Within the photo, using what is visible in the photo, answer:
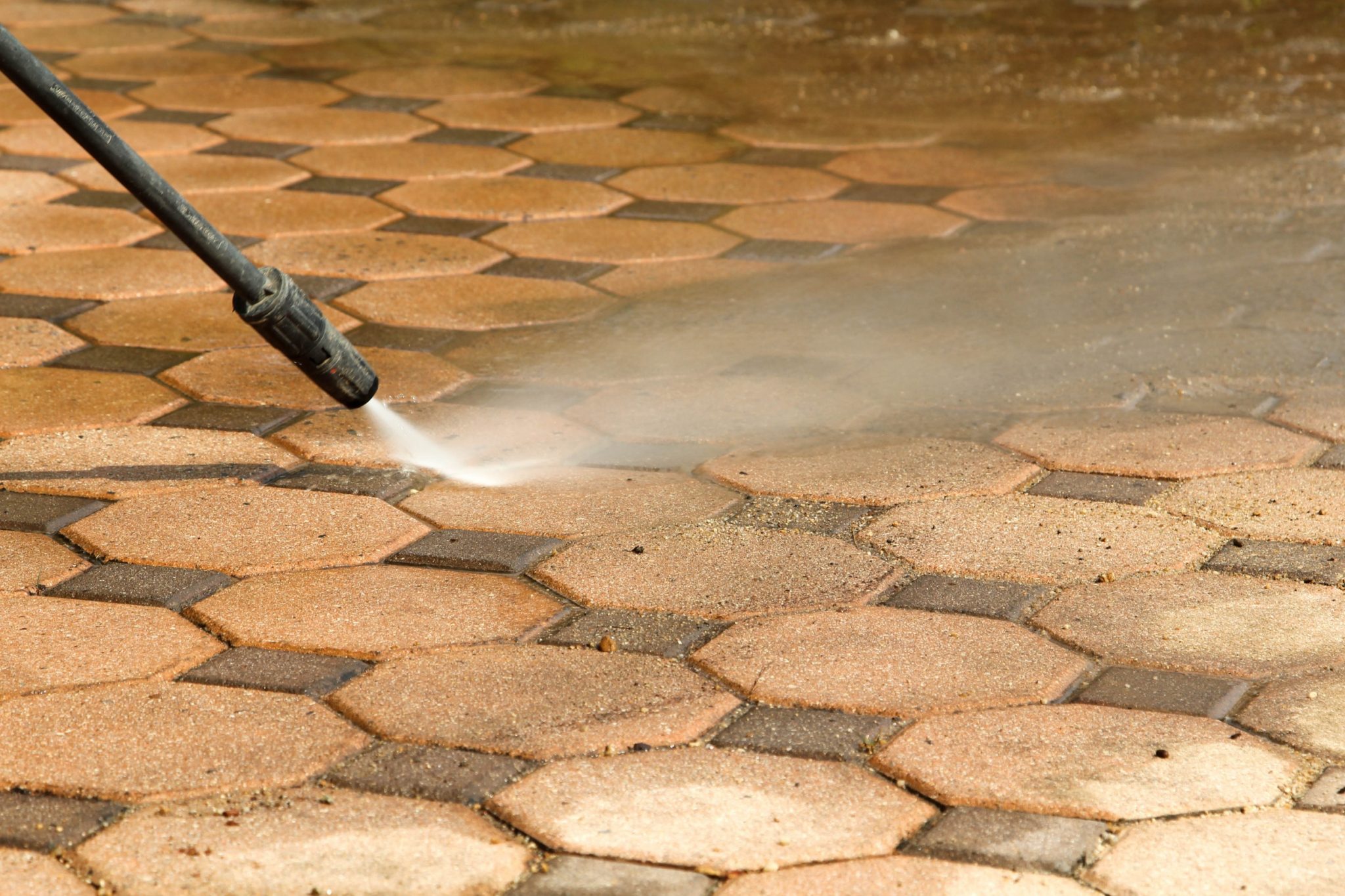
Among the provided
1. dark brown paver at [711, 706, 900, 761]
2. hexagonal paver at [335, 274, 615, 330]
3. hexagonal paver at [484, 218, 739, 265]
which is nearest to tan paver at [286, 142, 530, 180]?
hexagonal paver at [484, 218, 739, 265]

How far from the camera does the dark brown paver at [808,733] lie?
133cm

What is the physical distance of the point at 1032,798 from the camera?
1254mm

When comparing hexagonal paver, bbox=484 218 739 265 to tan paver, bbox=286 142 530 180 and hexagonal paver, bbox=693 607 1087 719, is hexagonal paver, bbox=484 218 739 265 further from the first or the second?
hexagonal paver, bbox=693 607 1087 719

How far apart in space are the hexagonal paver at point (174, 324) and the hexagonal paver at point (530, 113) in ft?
3.59

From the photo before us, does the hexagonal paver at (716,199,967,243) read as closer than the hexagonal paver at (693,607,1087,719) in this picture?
No

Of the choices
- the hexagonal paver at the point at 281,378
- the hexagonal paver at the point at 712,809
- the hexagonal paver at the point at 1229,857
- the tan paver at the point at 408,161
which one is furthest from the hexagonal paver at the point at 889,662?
the tan paver at the point at 408,161

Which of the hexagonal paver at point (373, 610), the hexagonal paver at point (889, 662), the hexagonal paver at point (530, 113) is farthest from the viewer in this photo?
the hexagonal paver at point (530, 113)

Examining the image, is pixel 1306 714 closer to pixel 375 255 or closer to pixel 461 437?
pixel 461 437

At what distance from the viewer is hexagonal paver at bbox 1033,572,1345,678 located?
1.47m

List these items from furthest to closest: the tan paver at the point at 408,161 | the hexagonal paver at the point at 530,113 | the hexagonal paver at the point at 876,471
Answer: the hexagonal paver at the point at 530,113
the tan paver at the point at 408,161
the hexagonal paver at the point at 876,471

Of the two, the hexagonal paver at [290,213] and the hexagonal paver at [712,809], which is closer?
the hexagonal paver at [712,809]

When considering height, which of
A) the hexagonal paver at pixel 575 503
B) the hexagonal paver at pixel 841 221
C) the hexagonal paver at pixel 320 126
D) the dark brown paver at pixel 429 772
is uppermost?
the hexagonal paver at pixel 320 126

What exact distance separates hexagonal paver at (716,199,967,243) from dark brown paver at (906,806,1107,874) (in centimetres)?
163

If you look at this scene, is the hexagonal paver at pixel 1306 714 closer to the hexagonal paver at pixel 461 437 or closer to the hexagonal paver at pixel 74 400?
the hexagonal paver at pixel 461 437
